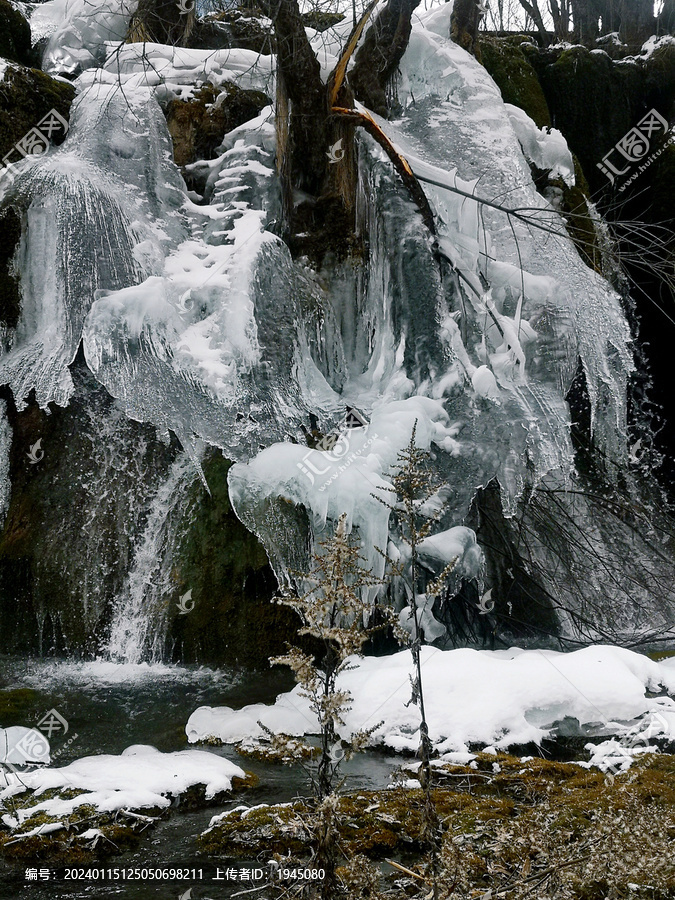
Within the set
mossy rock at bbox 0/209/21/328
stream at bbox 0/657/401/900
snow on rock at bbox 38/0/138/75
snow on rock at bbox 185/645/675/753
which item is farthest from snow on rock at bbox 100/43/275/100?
snow on rock at bbox 185/645/675/753

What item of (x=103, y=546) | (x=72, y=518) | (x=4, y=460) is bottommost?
(x=103, y=546)

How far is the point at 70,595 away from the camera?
6316 millimetres

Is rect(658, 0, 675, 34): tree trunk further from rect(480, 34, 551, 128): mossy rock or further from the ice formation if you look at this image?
the ice formation

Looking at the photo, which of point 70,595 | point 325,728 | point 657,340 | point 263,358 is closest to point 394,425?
point 263,358

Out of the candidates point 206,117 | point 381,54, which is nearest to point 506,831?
point 381,54

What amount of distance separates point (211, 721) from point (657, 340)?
22.3 ft

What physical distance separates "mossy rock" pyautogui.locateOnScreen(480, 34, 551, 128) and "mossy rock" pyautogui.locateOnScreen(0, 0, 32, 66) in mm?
5449

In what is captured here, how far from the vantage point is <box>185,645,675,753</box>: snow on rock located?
4027 mm

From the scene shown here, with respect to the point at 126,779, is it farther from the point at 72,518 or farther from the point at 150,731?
the point at 72,518

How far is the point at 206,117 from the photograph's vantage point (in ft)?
24.7

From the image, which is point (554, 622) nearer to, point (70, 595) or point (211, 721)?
point (211, 721)

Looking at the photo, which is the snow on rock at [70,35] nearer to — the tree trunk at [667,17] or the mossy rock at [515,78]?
the mossy rock at [515,78]

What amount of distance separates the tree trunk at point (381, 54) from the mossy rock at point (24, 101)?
9.39 feet

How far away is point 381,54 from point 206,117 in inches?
73.7
